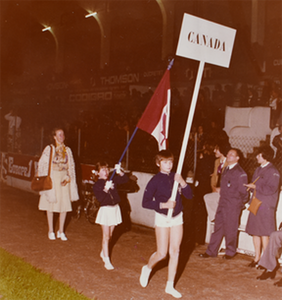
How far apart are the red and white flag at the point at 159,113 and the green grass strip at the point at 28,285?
7.52 ft

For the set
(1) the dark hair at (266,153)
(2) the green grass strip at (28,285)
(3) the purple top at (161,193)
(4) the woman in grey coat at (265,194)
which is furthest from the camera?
(1) the dark hair at (266,153)

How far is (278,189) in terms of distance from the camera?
253 inches

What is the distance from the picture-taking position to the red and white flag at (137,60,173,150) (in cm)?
558

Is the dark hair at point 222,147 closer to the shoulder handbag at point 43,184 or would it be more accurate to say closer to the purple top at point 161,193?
the purple top at point 161,193

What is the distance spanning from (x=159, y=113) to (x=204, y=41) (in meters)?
1.16

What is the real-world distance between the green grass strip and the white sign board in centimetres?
331

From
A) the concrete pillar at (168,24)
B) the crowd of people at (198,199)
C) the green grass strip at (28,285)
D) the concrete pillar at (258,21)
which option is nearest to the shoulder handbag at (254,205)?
the crowd of people at (198,199)

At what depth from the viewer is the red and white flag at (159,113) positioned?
18.3ft

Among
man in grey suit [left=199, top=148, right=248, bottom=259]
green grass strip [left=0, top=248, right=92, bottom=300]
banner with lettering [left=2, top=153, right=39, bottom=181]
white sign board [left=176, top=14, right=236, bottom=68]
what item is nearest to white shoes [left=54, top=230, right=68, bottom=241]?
green grass strip [left=0, top=248, right=92, bottom=300]

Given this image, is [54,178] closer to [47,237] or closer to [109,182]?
[47,237]

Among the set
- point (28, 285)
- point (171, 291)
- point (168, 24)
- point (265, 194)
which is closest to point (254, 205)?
point (265, 194)

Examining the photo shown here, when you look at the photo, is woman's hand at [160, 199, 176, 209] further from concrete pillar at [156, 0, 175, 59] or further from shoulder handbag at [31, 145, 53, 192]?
concrete pillar at [156, 0, 175, 59]

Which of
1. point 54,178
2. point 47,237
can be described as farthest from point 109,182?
point 47,237

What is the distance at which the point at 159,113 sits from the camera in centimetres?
562
